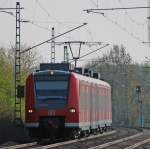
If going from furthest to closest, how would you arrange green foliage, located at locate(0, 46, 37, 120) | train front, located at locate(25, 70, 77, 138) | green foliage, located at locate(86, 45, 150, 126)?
green foliage, located at locate(86, 45, 150, 126)
green foliage, located at locate(0, 46, 37, 120)
train front, located at locate(25, 70, 77, 138)

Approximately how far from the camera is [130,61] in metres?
107

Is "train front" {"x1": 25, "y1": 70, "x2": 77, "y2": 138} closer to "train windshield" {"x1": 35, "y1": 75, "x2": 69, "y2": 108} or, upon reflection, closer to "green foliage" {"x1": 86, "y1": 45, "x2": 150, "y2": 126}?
"train windshield" {"x1": 35, "y1": 75, "x2": 69, "y2": 108}

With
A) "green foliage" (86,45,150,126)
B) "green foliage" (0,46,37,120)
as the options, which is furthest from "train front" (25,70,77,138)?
"green foliage" (86,45,150,126)

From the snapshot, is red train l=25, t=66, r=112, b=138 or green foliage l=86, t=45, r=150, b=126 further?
green foliage l=86, t=45, r=150, b=126

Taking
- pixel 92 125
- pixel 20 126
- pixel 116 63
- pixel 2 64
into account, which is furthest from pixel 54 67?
pixel 116 63

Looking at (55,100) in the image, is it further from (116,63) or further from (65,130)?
(116,63)

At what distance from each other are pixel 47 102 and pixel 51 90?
0.60 m

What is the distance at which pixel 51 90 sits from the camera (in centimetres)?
3250

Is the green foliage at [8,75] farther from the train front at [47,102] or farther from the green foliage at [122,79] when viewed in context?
the green foliage at [122,79]

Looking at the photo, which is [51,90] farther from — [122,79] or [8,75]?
[122,79]

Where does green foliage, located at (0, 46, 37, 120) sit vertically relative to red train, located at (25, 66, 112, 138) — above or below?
above

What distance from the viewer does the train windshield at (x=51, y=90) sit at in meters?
32.3

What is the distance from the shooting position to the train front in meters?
32.2

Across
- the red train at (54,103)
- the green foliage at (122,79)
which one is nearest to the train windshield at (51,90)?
the red train at (54,103)
